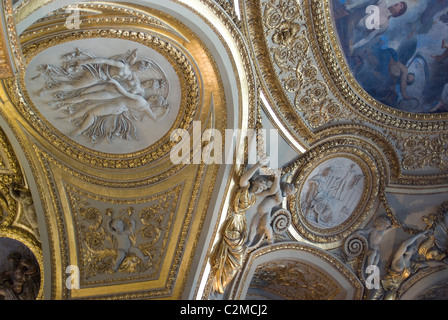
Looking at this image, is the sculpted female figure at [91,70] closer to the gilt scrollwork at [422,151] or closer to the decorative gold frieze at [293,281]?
the decorative gold frieze at [293,281]

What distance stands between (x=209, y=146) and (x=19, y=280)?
380 cm

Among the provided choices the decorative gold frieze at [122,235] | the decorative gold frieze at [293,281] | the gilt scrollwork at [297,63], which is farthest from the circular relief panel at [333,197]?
the decorative gold frieze at [122,235]

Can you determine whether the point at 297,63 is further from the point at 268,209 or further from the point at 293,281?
the point at 293,281

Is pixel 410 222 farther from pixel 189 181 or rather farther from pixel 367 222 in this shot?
pixel 189 181

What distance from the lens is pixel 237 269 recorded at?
27.0 ft

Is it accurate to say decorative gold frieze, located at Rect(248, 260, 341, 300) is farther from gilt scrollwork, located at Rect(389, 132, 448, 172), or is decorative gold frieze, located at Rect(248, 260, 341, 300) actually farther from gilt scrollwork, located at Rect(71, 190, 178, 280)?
gilt scrollwork, located at Rect(389, 132, 448, 172)

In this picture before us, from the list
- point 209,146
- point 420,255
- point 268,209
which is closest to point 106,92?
point 209,146

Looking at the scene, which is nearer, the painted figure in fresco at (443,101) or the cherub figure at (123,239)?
the cherub figure at (123,239)

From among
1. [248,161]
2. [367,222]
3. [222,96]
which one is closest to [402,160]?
[367,222]

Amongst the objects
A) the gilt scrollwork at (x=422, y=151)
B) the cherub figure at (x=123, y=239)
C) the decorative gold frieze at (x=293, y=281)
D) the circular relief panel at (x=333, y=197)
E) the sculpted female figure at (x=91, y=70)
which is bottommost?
the decorative gold frieze at (x=293, y=281)

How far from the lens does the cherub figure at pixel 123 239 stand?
805 cm

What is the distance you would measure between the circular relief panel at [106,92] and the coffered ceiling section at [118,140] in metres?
0.01

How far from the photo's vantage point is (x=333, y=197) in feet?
30.4

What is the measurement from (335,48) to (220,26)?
7.29 ft
